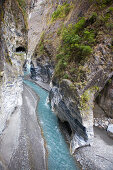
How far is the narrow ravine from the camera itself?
24.1ft

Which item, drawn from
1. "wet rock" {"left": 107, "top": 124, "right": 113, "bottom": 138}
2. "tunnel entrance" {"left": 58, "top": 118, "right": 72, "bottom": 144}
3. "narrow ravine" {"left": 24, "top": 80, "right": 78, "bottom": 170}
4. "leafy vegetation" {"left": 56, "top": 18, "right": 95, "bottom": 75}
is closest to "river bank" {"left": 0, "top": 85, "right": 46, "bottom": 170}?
"narrow ravine" {"left": 24, "top": 80, "right": 78, "bottom": 170}

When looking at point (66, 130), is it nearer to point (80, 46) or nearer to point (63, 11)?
point (80, 46)

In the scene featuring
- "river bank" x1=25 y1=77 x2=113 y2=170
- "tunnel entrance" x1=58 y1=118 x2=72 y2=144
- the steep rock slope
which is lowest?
"river bank" x1=25 y1=77 x2=113 y2=170

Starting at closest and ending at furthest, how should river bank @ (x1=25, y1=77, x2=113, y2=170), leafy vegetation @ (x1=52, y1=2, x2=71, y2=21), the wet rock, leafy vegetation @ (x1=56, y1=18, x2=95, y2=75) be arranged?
river bank @ (x1=25, y1=77, x2=113, y2=170) → leafy vegetation @ (x1=56, y1=18, x2=95, y2=75) → the wet rock → leafy vegetation @ (x1=52, y1=2, x2=71, y2=21)

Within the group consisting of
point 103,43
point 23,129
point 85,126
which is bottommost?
point 23,129

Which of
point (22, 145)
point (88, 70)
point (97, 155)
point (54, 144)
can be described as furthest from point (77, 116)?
point (22, 145)

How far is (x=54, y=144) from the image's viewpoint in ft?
29.1

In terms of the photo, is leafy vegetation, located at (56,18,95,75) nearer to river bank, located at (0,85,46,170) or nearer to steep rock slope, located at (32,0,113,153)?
steep rock slope, located at (32,0,113,153)

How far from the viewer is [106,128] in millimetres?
9172

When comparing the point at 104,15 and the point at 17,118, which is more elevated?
the point at 104,15

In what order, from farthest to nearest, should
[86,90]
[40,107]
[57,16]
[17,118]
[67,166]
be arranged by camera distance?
1. [57,16]
2. [40,107]
3. [17,118]
4. [86,90]
5. [67,166]

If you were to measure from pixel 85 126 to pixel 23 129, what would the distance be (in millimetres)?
5981

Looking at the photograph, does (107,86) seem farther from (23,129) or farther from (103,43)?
(23,129)

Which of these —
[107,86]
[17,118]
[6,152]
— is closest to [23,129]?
[17,118]
